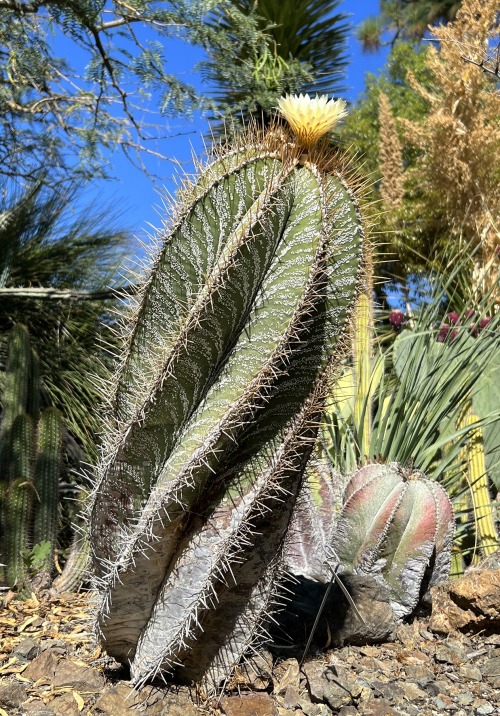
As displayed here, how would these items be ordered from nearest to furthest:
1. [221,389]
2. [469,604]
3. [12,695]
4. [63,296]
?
1. [221,389]
2. [12,695]
3. [469,604]
4. [63,296]

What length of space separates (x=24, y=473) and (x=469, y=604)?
182 cm

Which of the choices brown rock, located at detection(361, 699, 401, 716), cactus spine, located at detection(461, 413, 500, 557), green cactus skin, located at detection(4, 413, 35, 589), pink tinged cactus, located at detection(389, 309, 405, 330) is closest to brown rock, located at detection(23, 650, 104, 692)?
brown rock, located at detection(361, 699, 401, 716)

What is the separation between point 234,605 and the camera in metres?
2.01

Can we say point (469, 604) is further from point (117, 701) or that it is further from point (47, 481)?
point (47, 481)

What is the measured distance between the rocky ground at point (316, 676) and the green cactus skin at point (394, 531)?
135 millimetres

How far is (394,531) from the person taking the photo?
8.51ft

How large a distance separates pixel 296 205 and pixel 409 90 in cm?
1426

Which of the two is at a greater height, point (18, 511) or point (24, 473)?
point (24, 473)

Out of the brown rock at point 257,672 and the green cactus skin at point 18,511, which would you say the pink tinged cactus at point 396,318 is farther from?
the brown rock at point 257,672

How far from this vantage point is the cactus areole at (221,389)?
1.79 m

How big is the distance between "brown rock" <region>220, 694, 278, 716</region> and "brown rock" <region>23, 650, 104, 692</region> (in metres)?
0.35

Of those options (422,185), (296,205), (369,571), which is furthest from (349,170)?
(422,185)

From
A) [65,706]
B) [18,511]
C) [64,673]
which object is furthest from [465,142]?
[65,706]

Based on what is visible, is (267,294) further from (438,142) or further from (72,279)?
(438,142)
